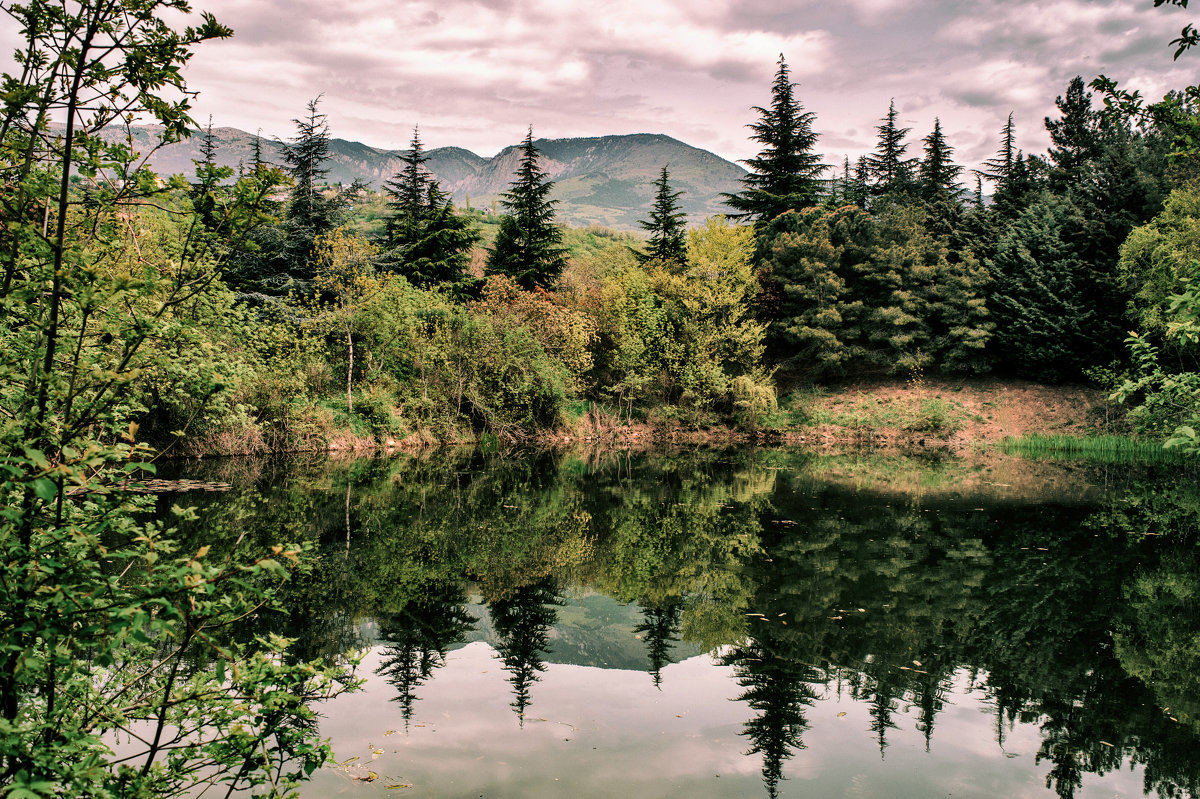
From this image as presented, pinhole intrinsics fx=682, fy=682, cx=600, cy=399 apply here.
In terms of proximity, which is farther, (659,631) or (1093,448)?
(1093,448)

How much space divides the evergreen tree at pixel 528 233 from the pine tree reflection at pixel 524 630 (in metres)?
31.0

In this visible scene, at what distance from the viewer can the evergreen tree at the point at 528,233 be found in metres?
40.4

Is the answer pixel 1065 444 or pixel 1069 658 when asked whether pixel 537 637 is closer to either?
pixel 1069 658

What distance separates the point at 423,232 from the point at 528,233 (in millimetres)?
6095

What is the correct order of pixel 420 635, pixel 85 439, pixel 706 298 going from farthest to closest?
pixel 706 298, pixel 420 635, pixel 85 439

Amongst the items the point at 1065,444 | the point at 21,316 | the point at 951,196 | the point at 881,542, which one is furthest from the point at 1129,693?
the point at 951,196

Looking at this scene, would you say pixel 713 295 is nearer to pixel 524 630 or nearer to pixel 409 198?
pixel 409 198

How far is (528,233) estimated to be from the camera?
134ft

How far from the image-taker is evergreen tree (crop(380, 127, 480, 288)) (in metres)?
38.4

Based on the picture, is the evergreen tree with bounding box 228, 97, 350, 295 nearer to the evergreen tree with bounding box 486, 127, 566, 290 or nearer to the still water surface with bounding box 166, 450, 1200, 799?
the evergreen tree with bounding box 486, 127, 566, 290

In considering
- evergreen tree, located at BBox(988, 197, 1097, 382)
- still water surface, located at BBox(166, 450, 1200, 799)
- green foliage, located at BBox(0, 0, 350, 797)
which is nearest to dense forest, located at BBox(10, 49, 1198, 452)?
evergreen tree, located at BBox(988, 197, 1097, 382)

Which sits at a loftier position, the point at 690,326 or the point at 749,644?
the point at 690,326

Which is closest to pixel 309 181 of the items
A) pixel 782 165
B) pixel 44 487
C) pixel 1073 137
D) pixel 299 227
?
pixel 299 227

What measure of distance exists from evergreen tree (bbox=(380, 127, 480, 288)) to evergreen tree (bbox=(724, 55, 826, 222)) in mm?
16588
